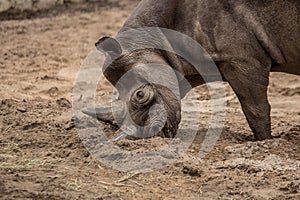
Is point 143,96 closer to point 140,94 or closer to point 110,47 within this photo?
point 140,94

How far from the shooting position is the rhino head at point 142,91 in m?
6.31

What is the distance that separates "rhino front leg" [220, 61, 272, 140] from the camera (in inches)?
256

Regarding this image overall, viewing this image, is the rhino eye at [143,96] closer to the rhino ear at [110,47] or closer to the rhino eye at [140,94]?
the rhino eye at [140,94]

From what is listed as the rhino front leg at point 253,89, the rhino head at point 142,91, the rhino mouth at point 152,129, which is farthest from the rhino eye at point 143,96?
the rhino front leg at point 253,89

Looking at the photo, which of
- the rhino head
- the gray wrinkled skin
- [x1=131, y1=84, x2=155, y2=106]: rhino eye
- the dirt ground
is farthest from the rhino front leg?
[x1=131, y1=84, x2=155, y2=106]: rhino eye

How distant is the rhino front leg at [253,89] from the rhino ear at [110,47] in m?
0.98

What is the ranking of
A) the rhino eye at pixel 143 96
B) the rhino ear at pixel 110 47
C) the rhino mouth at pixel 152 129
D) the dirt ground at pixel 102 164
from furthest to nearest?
the rhino ear at pixel 110 47, the rhino eye at pixel 143 96, the rhino mouth at pixel 152 129, the dirt ground at pixel 102 164

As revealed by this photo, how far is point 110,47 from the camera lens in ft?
21.4

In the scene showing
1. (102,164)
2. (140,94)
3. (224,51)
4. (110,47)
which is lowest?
(102,164)

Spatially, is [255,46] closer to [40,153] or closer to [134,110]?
[134,110]

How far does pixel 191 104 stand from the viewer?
8414 millimetres

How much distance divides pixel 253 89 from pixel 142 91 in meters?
1.05

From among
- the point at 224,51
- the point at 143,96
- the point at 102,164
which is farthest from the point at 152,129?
the point at 224,51

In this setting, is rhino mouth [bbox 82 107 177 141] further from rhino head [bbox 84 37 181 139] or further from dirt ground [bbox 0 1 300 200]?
dirt ground [bbox 0 1 300 200]
